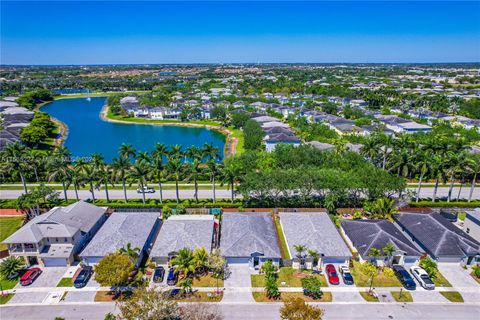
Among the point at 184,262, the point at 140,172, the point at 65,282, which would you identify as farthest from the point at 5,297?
the point at 140,172

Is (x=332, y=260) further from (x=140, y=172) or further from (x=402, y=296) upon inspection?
(x=140, y=172)

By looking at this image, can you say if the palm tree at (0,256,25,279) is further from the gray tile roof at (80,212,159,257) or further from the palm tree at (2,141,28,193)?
the palm tree at (2,141,28,193)

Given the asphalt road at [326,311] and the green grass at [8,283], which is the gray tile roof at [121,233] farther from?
the green grass at [8,283]

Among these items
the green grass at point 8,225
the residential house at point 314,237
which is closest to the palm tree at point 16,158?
the green grass at point 8,225

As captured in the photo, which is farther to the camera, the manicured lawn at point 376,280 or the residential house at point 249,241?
the residential house at point 249,241

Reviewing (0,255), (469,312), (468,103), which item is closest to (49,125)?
(0,255)
